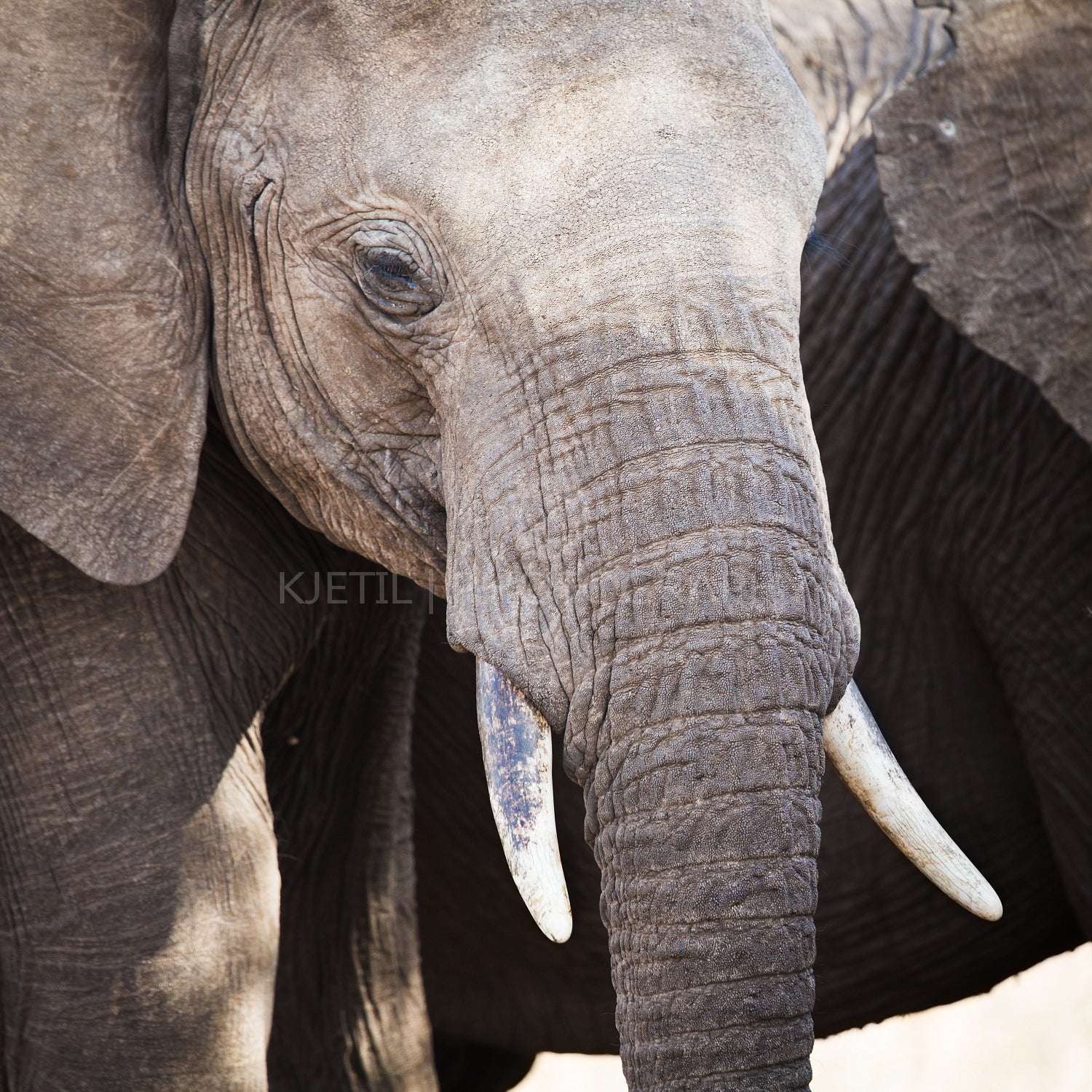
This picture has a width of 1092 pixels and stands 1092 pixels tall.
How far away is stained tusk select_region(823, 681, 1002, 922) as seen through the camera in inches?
77.9

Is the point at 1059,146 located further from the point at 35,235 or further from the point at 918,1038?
the point at 918,1038

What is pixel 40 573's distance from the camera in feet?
7.45

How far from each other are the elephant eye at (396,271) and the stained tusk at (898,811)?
651 millimetres

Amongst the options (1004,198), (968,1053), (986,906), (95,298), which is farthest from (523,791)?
(968,1053)

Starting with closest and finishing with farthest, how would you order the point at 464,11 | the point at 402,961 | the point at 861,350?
the point at 464,11 < the point at 402,961 < the point at 861,350

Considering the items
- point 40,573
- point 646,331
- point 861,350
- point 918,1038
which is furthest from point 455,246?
point 918,1038

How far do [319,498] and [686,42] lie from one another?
710 mm

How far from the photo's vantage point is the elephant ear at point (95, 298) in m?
2.04

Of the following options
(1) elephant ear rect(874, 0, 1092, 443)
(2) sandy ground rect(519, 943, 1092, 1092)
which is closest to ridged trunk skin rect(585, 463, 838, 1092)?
(1) elephant ear rect(874, 0, 1092, 443)

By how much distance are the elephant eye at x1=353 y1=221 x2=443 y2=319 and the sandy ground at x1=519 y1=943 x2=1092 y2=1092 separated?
3.59 metres

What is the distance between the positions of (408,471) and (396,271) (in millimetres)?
247

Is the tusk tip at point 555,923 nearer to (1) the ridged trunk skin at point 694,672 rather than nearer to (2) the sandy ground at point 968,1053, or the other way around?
(1) the ridged trunk skin at point 694,672

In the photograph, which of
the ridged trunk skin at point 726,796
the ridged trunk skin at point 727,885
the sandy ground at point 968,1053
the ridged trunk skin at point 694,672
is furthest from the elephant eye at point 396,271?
the sandy ground at point 968,1053

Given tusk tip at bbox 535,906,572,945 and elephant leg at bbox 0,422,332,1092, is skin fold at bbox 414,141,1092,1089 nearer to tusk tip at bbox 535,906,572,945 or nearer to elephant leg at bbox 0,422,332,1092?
elephant leg at bbox 0,422,332,1092
